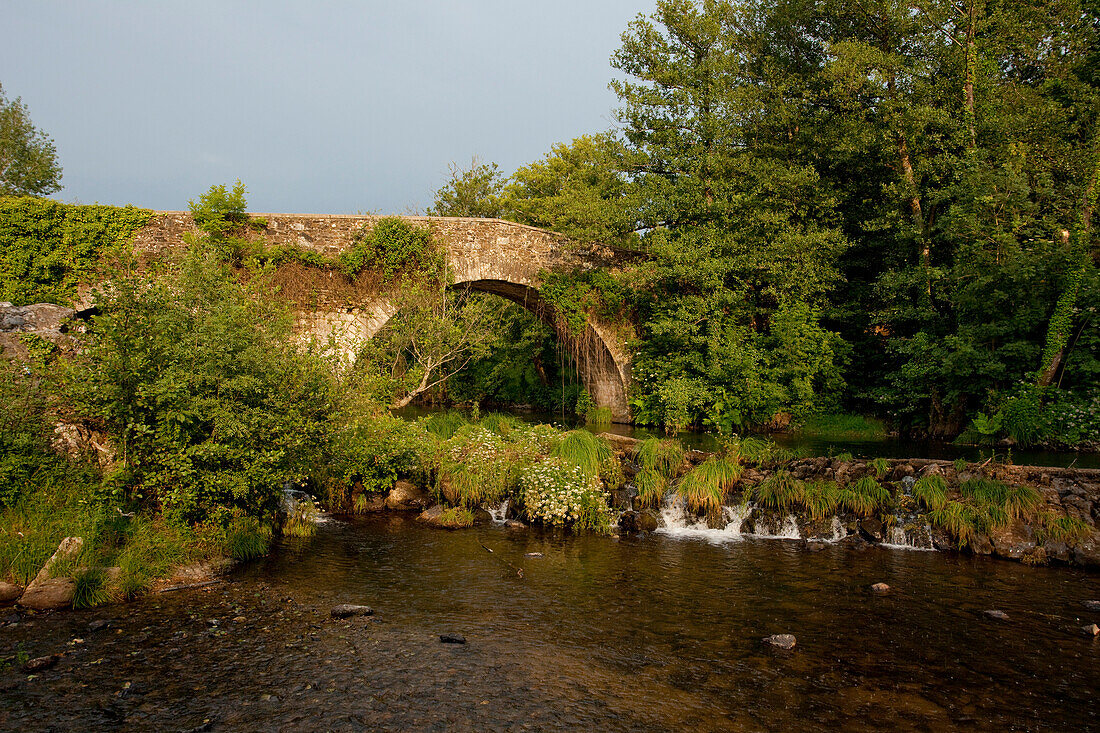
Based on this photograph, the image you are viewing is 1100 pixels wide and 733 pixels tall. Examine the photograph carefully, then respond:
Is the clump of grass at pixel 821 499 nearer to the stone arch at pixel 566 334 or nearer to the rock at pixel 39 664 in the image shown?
the rock at pixel 39 664

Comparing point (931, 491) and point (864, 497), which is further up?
point (931, 491)

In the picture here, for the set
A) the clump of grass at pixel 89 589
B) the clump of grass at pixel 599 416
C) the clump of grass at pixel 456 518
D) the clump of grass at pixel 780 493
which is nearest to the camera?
the clump of grass at pixel 89 589

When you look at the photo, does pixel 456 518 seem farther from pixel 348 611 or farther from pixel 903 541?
pixel 903 541

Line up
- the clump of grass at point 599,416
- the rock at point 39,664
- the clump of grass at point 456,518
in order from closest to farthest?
the rock at point 39,664 → the clump of grass at point 456,518 → the clump of grass at point 599,416

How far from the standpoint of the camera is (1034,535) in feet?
29.5

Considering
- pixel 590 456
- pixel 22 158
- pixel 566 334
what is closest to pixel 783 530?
pixel 590 456

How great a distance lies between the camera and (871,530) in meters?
9.53

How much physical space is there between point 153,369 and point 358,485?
14.1 feet

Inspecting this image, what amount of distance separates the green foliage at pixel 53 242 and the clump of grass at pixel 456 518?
9.63 m

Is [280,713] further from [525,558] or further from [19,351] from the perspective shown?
[19,351]

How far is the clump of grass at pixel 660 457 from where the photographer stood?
444 inches

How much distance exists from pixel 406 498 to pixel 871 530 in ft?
22.5

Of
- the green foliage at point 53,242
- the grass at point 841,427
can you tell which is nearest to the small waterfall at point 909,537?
the grass at point 841,427

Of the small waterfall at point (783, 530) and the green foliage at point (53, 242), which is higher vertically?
the green foliage at point (53, 242)
